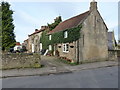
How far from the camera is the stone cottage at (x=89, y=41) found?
17.3 meters

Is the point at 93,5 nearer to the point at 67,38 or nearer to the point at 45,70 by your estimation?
the point at 67,38

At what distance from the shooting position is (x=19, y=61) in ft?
43.9

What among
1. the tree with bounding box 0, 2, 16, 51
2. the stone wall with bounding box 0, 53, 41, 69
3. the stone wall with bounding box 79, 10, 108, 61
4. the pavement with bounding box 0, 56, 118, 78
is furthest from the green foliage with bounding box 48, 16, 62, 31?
the pavement with bounding box 0, 56, 118, 78

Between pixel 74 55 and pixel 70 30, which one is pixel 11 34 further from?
pixel 74 55

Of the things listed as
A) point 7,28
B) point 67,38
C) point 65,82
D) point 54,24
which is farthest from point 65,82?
point 54,24

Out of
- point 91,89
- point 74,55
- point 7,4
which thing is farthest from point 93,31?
point 7,4

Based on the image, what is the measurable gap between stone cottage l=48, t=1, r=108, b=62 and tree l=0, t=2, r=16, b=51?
9.70 metres

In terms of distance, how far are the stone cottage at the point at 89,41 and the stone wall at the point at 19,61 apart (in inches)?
263

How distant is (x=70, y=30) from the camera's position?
1878 cm

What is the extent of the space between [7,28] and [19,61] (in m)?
7.87

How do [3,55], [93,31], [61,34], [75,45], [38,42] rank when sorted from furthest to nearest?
[38,42], [61,34], [93,31], [75,45], [3,55]

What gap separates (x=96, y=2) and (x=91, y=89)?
1780 cm

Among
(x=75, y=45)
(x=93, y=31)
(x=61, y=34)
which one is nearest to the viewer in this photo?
(x=75, y=45)

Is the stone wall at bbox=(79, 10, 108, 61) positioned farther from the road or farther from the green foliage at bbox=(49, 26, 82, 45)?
the road
